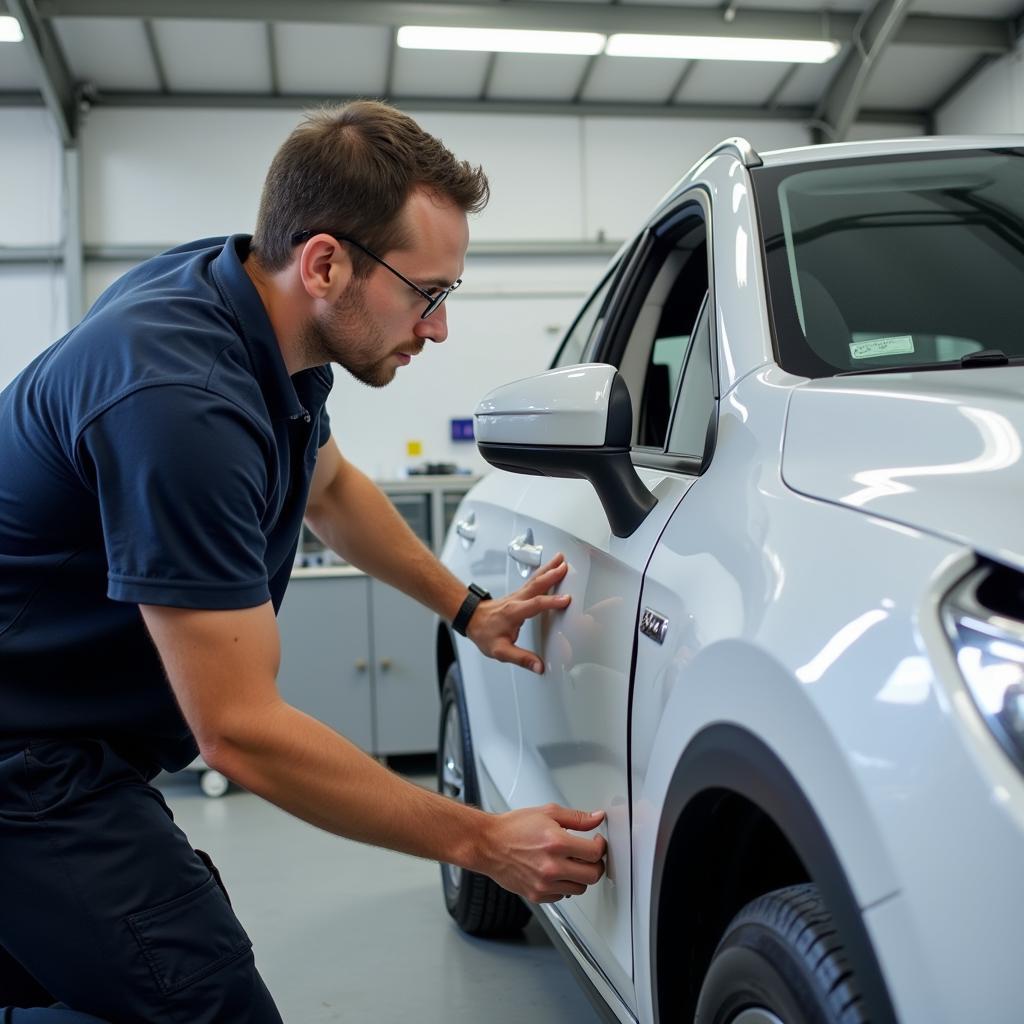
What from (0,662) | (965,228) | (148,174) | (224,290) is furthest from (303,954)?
(148,174)

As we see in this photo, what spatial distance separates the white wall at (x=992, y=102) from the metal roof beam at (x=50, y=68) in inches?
244

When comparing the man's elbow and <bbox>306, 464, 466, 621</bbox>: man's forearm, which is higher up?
<bbox>306, 464, 466, 621</bbox>: man's forearm

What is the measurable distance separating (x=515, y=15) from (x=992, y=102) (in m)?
3.84

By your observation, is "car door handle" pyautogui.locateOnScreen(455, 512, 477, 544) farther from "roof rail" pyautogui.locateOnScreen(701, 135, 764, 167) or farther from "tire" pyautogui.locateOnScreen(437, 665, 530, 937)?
"roof rail" pyautogui.locateOnScreen(701, 135, 764, 167)

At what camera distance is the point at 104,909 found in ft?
4.51

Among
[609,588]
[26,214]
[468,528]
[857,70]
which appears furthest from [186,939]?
[857,70]

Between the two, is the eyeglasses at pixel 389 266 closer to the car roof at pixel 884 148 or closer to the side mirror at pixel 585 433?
the side mirror at pixel 585 433

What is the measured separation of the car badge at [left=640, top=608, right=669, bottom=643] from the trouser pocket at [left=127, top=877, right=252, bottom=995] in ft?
2.18

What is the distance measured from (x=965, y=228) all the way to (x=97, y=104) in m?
7.85

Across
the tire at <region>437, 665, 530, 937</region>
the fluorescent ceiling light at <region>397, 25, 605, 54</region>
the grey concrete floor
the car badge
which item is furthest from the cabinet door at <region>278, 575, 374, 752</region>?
the fluorescent ceiling light at <region>397, 25, 605, 54</region>

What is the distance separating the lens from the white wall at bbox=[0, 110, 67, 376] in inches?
318

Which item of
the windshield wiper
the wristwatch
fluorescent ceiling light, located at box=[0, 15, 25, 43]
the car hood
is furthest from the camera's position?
fluorescent ceiling light, located at box=[0, 15, 25, 43]

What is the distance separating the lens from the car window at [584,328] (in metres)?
2.25

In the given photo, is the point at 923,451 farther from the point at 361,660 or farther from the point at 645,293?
the point at 361,660
